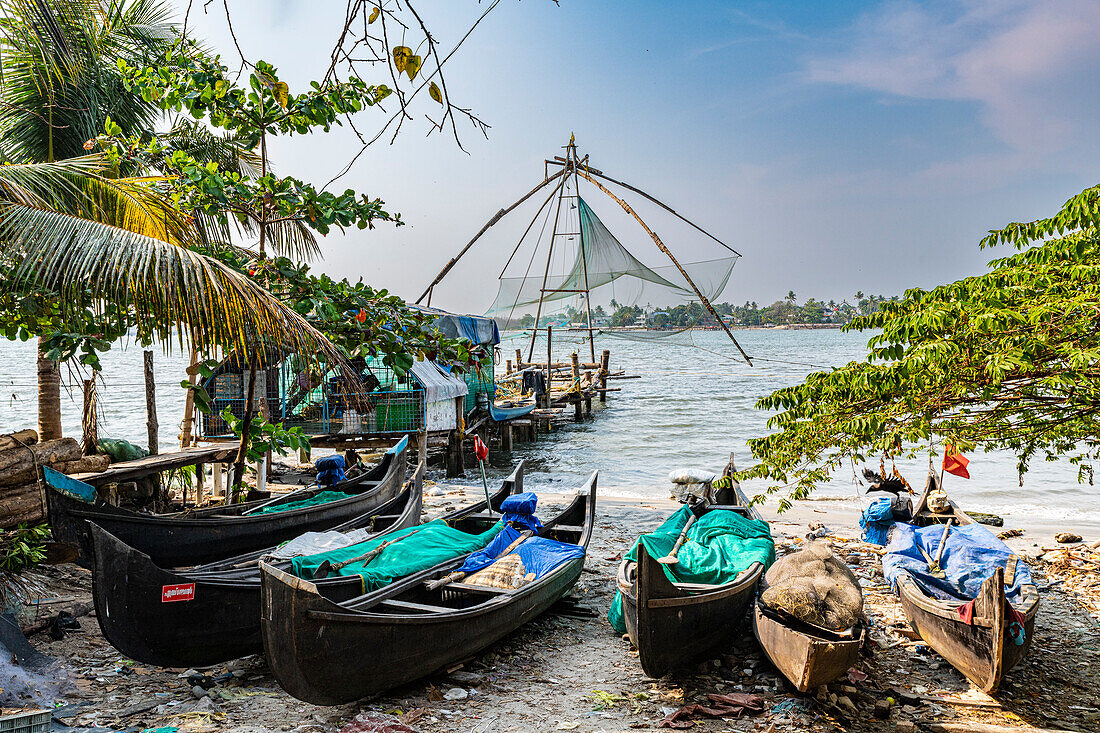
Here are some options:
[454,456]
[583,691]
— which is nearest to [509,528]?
[583,691]

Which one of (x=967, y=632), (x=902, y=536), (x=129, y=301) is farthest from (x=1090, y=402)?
(x=129, y=301)

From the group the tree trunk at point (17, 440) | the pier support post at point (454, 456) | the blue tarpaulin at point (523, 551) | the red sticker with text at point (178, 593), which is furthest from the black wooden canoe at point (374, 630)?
the pier support post at point (454, 456)

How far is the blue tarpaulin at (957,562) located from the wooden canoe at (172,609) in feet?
16.7

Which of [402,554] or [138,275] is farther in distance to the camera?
[402,554]

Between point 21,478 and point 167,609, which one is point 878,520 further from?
point 21,478

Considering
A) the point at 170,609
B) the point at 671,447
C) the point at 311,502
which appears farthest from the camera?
the point at 671,447

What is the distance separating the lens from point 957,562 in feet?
21.1

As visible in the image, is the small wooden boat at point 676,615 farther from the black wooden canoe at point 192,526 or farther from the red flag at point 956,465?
the red flag at point 956,465

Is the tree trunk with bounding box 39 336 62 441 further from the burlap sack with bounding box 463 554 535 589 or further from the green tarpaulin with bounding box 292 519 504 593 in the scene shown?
the burlap sack with bounding box 463 554 535 589

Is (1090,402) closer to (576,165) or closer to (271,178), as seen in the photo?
(271,178)

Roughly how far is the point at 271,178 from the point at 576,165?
8138mm

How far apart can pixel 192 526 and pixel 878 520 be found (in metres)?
8.55

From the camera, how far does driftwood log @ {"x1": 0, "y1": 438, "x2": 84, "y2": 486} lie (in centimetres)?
685

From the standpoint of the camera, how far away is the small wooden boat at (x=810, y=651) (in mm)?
4918
